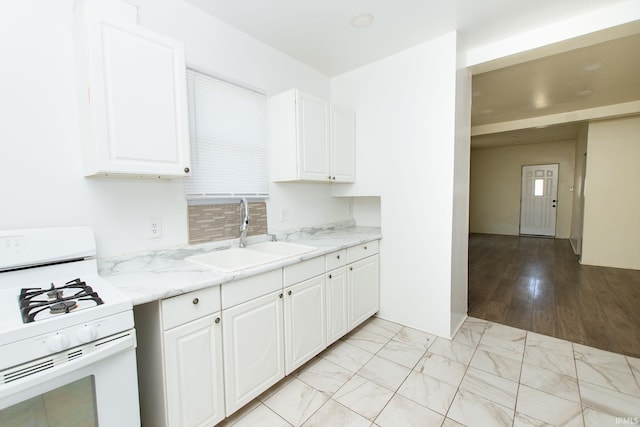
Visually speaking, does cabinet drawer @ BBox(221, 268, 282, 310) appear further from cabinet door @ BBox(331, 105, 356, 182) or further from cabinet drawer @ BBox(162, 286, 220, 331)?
cabinet door @ BBox(331, 105, 356, 182)

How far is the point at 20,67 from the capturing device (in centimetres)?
131

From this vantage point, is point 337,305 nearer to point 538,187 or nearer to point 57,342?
point 57,342

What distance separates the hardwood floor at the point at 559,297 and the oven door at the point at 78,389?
9.92ft

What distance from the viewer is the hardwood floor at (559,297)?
2.55 m

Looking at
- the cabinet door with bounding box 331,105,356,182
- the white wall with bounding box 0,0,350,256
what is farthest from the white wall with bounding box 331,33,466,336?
the white wall with bounding box 0,0,350,256

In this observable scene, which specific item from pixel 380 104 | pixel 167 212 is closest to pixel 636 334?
pixel 380 104

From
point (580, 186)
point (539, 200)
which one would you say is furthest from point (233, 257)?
point (539, 200)

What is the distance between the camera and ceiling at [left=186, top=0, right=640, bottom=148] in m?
1.92

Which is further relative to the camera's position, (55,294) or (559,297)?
(559,297)

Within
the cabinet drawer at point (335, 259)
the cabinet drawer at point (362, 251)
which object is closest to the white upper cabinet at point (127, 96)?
the cabinet drawer at point (335, 259)

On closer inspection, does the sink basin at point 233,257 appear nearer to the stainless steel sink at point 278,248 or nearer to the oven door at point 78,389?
the stainless steel sink at point 278,248

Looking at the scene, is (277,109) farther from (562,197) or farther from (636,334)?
(562,197)

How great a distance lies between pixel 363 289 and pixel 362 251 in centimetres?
36

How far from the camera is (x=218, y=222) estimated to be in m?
2.06
